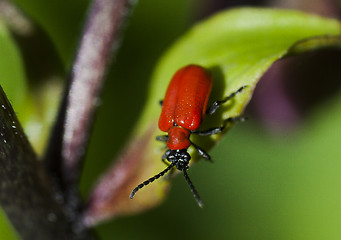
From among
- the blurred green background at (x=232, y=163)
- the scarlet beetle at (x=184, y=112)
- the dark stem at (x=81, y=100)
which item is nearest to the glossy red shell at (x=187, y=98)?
the scarlet beetle at (x=184, y=112)

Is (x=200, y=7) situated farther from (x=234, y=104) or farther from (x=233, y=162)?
(x=234, y=104)

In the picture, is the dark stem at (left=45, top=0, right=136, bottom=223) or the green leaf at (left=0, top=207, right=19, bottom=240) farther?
the green leaf at (left=0, top=207, right=19, bottom=240)

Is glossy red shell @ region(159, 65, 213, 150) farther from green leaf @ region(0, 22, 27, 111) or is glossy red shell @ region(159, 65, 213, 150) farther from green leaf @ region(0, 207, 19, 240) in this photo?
green leaf @ region(0, 207, 19, 240)

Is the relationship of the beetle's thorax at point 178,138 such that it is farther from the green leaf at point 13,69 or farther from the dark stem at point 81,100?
the green leaf at point 13,69

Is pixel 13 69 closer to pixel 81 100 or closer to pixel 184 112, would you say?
pixel 81 100

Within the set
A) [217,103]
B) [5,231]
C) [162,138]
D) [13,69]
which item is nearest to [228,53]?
[217,103]

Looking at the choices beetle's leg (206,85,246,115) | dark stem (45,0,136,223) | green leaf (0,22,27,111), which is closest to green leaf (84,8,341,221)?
beetle's leg (206,85,246,115)
